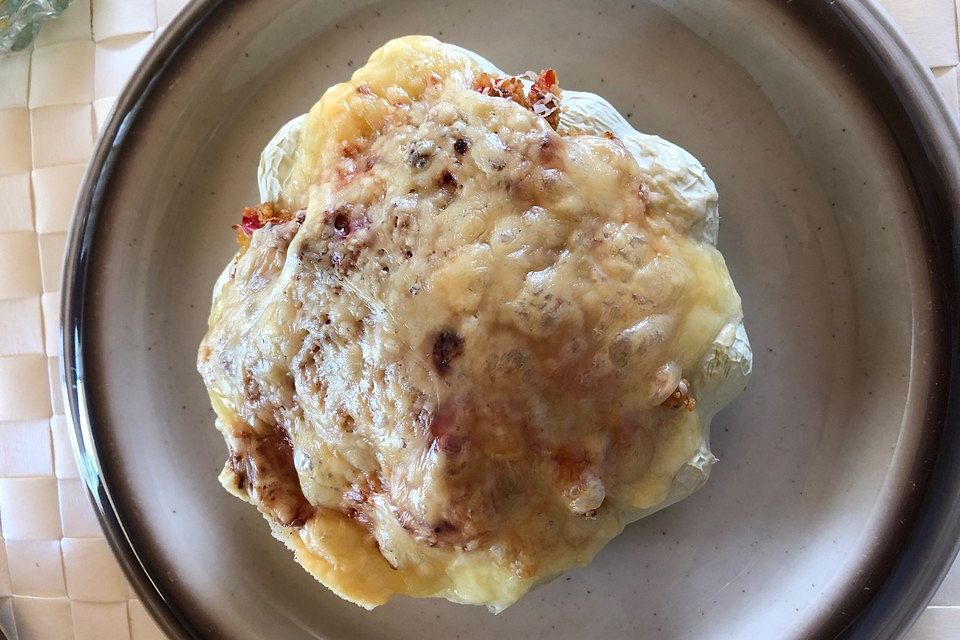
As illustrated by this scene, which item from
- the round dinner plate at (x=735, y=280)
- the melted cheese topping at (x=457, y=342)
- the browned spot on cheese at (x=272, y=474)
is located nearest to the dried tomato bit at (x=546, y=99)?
the melted cheese topping at (x=457, y=342)

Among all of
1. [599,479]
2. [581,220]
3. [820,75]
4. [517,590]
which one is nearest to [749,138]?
[820,75]

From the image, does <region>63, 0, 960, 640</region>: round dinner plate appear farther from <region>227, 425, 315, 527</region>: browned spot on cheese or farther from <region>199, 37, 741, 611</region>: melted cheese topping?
<region>227, 425, 315, 527</region>: browned spot on cheese

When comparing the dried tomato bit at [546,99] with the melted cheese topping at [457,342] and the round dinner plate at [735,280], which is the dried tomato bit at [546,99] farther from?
the round dinner plate at [735,280]

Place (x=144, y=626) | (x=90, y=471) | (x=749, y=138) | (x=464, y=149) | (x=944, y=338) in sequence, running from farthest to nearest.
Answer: (x=144, y=626) < (x=90, y=471) < (x=749, y=138) < (x=944, y=338) < (x=464, y=149)

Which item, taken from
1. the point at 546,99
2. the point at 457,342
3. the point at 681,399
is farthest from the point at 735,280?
the point at 457,342

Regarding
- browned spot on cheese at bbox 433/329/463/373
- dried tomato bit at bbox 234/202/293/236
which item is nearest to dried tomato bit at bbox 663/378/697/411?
browned spot on cheese at bbox 433/329/463/373

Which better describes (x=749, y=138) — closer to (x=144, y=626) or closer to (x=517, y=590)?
(x=517, y=590)
